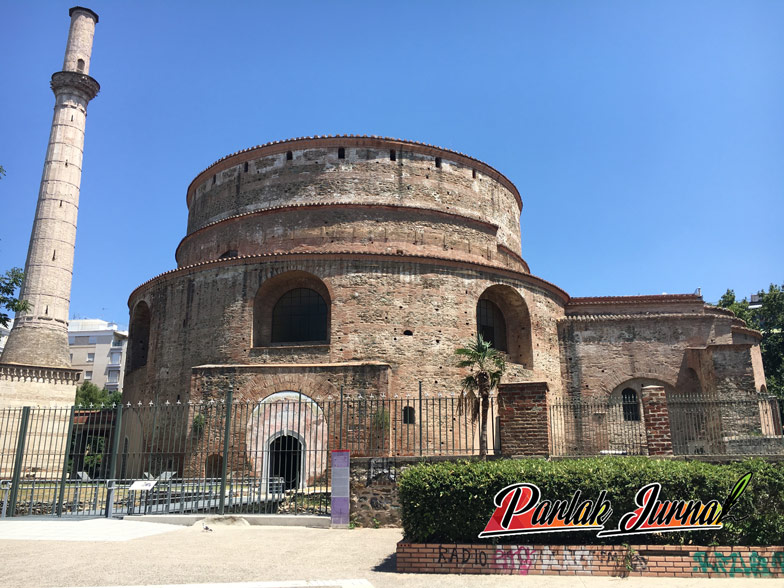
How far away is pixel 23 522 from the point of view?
39.9 feet

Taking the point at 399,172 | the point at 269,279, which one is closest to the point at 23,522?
the point at 269,279

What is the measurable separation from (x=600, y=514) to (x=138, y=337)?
21.8 m

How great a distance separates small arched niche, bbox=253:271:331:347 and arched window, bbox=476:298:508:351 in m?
5.44

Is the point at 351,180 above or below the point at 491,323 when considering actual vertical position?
above

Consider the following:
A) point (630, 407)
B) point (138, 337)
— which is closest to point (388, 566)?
point (630, 407)

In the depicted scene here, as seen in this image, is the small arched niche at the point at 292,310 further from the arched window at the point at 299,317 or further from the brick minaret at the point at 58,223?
the brick minaret at the point at 58,223

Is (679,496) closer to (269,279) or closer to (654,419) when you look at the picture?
(654,419)

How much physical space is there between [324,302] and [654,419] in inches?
457

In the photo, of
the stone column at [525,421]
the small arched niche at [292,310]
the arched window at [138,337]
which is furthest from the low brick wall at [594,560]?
the arched window at [138,337]

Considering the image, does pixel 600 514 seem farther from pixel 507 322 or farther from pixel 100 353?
pixel 100 353

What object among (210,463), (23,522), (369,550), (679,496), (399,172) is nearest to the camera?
(679,496)

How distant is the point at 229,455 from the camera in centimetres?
1753

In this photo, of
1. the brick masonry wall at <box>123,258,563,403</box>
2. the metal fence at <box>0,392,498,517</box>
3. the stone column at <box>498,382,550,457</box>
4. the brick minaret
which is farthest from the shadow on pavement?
the brick minaret

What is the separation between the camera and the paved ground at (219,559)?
702cm
